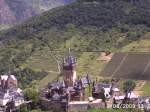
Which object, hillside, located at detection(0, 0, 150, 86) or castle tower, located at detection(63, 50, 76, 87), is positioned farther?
hillside, located at detection(0, 0, 150, 86)

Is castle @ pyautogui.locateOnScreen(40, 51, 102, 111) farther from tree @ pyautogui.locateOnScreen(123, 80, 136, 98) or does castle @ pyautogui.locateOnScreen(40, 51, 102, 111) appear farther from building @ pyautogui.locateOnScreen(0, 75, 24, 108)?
tree @ pyautogui.locateOnScreen(123, 80, 136, 98)

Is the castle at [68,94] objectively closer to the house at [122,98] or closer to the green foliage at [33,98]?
the green foliage at [33,98]

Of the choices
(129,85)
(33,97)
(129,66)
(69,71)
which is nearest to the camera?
(33,97)

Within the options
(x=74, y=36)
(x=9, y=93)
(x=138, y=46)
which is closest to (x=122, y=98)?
(x=9, y=93)

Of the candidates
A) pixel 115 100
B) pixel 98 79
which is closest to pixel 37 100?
pixel 115 100

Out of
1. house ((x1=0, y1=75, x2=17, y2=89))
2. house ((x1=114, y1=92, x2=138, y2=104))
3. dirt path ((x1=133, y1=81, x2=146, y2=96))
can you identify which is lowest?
house ((x1=114, y1=92, x2=138, y2=104))

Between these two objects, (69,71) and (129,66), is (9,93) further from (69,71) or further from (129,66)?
(129,66)

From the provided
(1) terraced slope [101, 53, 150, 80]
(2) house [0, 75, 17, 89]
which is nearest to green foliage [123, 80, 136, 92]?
(1) terraced slope [101, 53, 150, 80]

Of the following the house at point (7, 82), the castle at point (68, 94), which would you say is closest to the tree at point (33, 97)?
the castle at point (68, 94)

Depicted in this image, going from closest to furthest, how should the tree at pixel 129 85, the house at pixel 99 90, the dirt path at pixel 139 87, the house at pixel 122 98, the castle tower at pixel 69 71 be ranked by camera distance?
the house at pixel 99 90, the house at pixel 122 98, the castle tower at pixel 69 71, the tree at pixel 129 85, the dirt path at pixel 139 87
